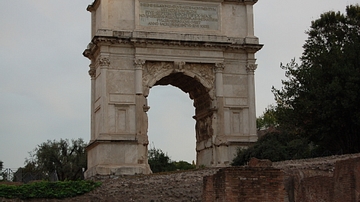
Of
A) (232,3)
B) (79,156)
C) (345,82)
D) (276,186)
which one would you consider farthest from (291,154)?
(79,156)

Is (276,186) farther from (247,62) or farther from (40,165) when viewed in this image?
(40,165)

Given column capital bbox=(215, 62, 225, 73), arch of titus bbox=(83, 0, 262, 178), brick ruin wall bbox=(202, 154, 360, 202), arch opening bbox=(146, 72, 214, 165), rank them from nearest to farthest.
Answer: brick ruin wall bbox=(202, 154, 360, 202), arch of titus bbox=(83, 0, 262, 178), column capital bbox=(215, 62, 225, 73), arch opening bbox=(146, 72, 214, 165)

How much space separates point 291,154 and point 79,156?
25.9 metres

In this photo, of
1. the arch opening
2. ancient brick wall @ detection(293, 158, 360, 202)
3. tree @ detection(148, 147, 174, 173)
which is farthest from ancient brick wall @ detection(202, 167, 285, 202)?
tree @ detection(148, 147, 174, 173)

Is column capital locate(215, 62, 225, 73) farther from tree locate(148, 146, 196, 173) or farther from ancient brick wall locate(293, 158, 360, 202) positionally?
ancient brick wall locate(293, 158, 360, 202)

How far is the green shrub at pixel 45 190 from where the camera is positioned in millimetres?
27719

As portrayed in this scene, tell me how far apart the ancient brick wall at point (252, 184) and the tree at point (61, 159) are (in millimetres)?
40126

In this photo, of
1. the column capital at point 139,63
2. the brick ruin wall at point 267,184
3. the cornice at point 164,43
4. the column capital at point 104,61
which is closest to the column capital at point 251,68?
the cornice at point 164,43

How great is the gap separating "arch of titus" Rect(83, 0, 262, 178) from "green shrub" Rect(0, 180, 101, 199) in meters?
5.76

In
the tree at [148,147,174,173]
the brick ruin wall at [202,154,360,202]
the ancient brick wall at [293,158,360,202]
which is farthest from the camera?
the tree at [148,147,174,173]

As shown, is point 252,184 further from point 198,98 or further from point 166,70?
point 198,98

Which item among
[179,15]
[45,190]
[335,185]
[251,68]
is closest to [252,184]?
[335,185]

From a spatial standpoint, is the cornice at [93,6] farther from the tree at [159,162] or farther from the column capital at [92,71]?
the tree at [159,162]

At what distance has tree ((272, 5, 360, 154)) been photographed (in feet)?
102
